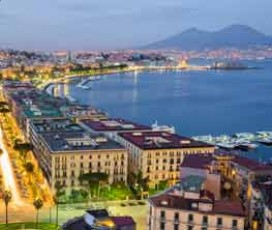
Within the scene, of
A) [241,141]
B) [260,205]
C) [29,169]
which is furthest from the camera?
[241,141]

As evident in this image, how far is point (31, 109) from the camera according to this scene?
4959cm

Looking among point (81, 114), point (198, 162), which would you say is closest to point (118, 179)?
point (198, 162)

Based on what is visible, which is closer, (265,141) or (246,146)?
(246,146)

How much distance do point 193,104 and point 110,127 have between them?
44.2 metres

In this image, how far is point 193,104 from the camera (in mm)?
83625

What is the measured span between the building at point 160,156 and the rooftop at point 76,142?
131cm

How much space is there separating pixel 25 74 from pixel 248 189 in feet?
329

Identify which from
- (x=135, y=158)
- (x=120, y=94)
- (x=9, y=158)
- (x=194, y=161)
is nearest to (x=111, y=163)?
(x=135, y=158)

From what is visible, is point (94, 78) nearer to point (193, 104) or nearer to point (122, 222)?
point (193, 104)

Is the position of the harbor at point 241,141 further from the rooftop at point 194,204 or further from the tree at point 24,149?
the rooftop at point 194,204

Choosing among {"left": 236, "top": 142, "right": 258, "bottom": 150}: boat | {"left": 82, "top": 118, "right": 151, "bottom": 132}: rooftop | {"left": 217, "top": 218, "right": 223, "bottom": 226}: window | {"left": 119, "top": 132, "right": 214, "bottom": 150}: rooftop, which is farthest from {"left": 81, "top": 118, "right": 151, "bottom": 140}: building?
{"left": 217, "top": 218, "right": 223, "bottom": 226}: window

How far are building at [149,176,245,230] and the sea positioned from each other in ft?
90.4

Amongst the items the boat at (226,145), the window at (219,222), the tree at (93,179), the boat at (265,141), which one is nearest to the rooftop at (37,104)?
the boat at (226,145)

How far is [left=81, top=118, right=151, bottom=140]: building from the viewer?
128 ft
